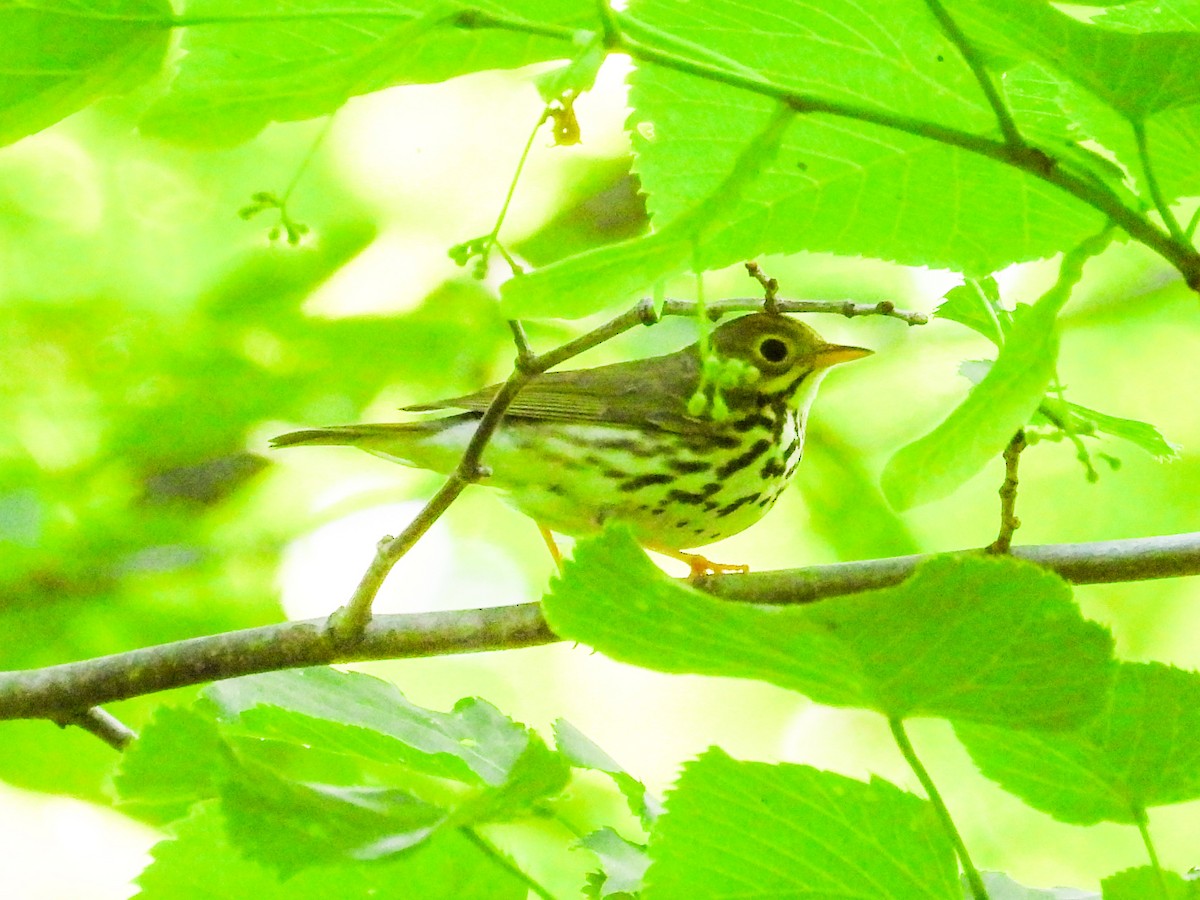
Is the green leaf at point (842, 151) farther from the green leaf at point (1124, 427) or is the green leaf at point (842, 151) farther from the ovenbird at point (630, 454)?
the ovenbird at point (630, 454)

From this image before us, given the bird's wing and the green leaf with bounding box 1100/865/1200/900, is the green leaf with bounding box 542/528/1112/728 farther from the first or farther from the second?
the bird's wing

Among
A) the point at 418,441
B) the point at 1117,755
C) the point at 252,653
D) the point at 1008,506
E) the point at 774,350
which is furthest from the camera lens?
the point at 774,350

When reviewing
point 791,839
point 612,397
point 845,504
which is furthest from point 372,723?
point 845,504

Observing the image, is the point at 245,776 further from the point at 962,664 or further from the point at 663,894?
the point at 962,664

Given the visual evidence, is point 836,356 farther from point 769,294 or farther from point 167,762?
point 167,762

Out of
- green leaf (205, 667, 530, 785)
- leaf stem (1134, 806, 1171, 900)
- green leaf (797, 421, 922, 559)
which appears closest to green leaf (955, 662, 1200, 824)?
leaf stem (1134, 806, 1171, 900)

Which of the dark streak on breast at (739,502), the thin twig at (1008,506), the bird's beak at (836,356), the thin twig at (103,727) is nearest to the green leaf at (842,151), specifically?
the thin twig at (1008,506)
